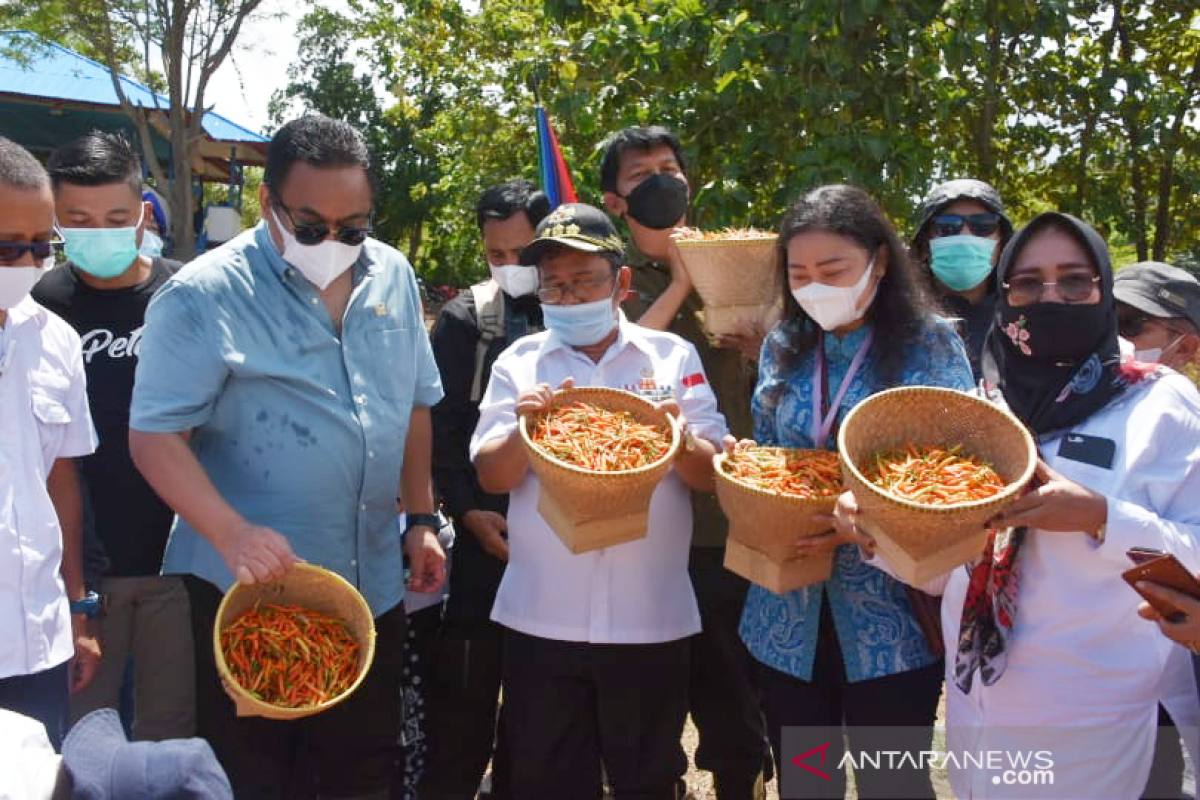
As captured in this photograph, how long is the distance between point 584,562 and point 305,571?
2.93ft

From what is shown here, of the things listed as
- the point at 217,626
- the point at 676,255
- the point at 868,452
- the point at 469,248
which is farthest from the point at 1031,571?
the point at 469,248

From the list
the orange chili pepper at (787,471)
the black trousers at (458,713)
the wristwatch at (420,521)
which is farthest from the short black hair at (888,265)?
the black trousers at (458,713)

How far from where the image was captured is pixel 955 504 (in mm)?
2355

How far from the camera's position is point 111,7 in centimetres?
1497

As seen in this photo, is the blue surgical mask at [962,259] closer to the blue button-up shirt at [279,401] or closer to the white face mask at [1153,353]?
the white face mask at [1153,353]

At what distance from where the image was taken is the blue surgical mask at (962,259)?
154 inches

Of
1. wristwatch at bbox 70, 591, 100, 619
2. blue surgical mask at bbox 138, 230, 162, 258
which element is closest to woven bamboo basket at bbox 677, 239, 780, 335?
wristwatch at bbox 70, 591, 100, 619

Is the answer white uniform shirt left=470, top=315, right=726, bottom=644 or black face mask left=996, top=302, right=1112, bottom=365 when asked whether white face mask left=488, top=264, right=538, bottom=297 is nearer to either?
white uniform shirt left=470, top=315, right=726, bottom=644

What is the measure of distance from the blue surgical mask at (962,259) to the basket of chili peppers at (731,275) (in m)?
0.75

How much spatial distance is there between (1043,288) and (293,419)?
2.12 m

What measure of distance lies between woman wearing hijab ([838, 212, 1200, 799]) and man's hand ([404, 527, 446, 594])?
141cm

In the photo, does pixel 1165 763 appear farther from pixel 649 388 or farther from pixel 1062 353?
pixel 649 388

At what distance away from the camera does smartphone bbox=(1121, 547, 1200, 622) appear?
227 cm

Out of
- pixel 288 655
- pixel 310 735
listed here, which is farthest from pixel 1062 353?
pixel 310 735
